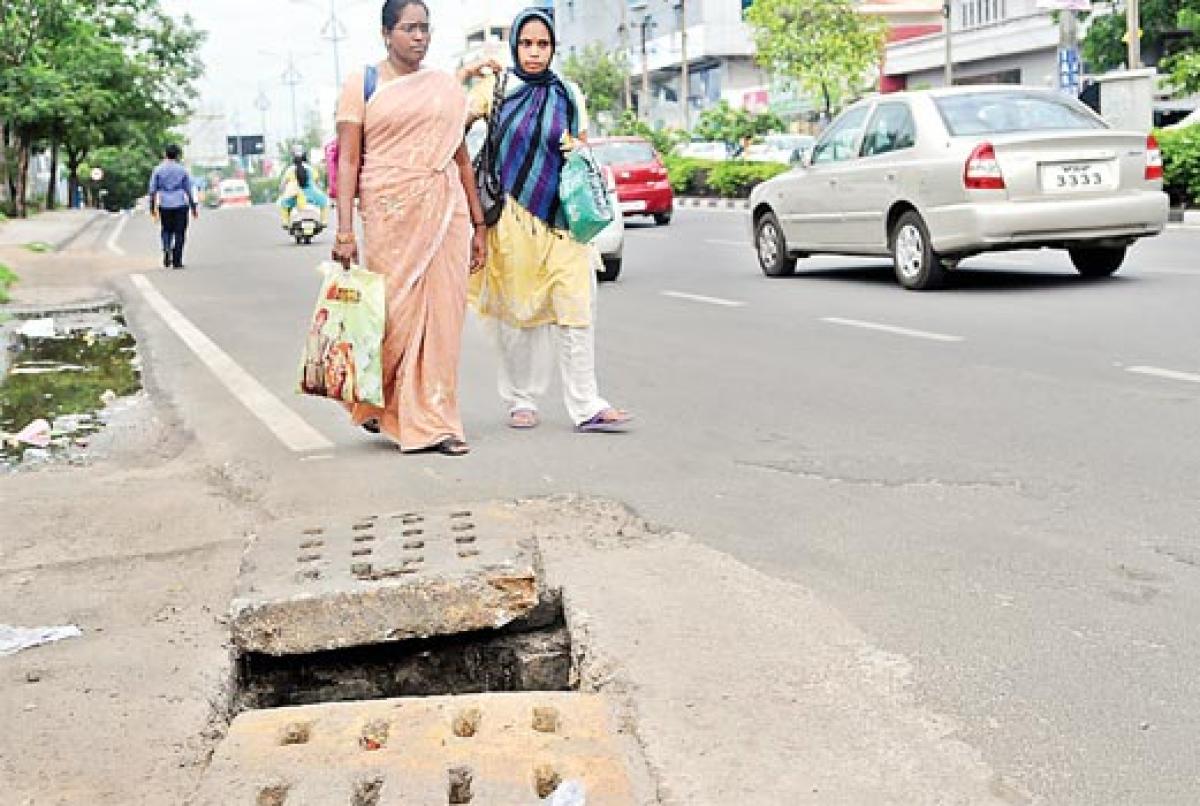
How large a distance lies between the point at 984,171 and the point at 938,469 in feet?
20.8

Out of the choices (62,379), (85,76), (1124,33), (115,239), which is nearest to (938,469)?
(62,379)

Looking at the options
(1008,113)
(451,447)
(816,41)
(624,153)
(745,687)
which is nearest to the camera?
(745,687)

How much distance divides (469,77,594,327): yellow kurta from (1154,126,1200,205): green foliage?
14841mm

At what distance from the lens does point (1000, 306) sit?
10.7 metres

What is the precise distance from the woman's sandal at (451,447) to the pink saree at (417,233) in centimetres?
3

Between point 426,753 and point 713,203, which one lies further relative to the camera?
point 713,203

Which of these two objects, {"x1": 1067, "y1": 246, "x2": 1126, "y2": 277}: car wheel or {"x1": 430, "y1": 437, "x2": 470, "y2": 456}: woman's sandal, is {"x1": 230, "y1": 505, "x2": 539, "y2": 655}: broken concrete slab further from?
{"x1": 1067, "y1": 246, "x2": 1126, "y2": 277}: car wheel

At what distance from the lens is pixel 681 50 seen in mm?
72062

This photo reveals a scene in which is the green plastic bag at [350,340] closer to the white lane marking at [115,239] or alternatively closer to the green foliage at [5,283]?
the green foliage at [5,283]

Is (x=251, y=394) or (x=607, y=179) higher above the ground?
(x=607, y=179)

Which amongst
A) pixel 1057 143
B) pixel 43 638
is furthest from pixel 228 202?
pixel 43 638

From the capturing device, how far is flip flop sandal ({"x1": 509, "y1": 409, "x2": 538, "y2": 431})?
6.81m

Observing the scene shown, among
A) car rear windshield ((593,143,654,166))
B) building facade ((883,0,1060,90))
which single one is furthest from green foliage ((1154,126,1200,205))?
building facade ((883,0,1060,90))

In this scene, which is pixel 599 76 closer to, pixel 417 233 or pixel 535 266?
pixel 535 266
